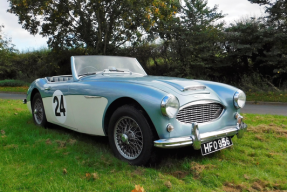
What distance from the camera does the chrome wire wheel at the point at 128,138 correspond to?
9.03 feet

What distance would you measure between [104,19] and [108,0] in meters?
2.03

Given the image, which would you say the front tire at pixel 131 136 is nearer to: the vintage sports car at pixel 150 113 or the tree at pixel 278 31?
the vintage sports car at pixel 150 113

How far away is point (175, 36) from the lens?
15047 millimetres

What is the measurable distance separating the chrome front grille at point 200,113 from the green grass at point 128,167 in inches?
18.0

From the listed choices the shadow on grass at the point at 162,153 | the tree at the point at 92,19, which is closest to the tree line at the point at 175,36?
the tree at the point at 92,19

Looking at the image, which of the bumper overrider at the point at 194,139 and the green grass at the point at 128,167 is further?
the bumper overrider at the point at 194,139

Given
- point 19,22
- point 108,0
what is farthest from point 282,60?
point 19,22

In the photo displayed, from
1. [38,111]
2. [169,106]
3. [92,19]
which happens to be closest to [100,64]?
[38,111]

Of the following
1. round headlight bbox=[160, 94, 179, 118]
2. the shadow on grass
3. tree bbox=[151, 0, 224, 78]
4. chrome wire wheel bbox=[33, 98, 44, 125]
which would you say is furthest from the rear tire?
tree bbox=[151, 0, 224, 78]

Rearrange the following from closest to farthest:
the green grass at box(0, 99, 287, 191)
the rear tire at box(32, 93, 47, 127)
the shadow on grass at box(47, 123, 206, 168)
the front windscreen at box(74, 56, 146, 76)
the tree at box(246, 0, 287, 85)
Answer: the green grass at box(0, 99, 287, 191) → the shadow on grass at box(47, 123, 206, 168) → the front windscreen at box(74, 56, 146, 76) → the rear tire at box(32, 93, 47, 127) → the tree at box(246, 0, 287, 85)

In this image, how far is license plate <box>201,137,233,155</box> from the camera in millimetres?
2723

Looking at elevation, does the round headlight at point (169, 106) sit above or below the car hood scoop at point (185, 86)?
below

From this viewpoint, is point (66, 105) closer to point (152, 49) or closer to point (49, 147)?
point (49, 147)

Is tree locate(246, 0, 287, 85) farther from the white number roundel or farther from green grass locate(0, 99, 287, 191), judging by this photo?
the white number roundel
